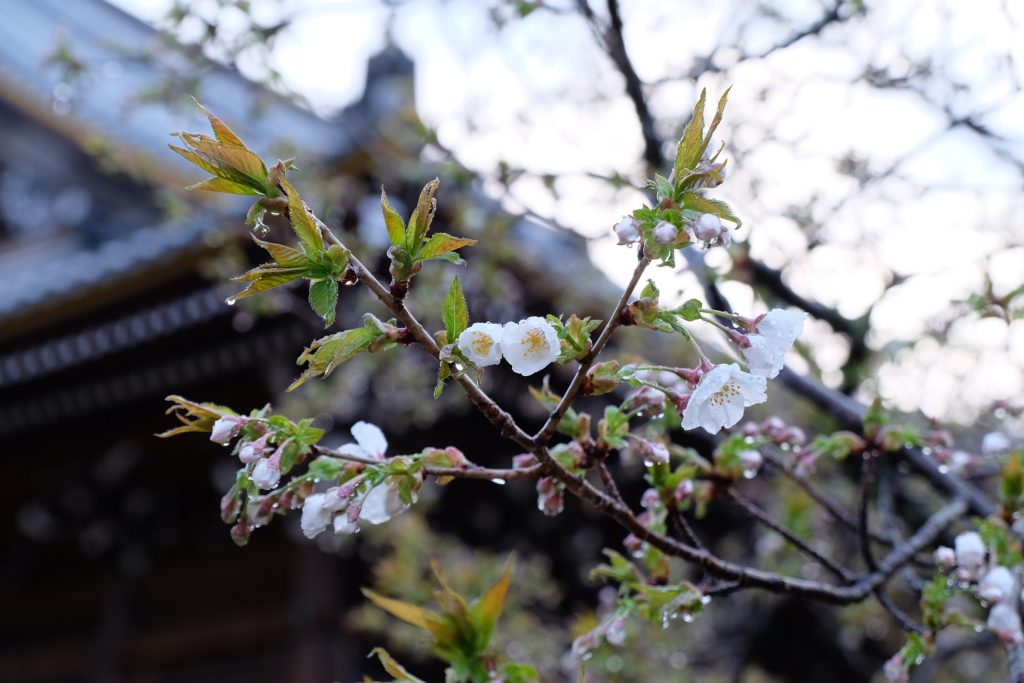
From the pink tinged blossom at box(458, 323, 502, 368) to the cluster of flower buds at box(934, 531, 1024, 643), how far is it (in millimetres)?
843

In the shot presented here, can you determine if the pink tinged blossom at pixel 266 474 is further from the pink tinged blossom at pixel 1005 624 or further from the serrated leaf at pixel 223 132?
the pink tinged blossom at pixel 1005 624

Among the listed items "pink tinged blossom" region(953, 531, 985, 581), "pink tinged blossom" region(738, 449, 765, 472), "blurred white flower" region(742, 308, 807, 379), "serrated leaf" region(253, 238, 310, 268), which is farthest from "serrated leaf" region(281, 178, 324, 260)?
"pink tinged blossom" region(953, 531, 985, 581)

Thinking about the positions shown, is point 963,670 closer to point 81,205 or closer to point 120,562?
point 120,562

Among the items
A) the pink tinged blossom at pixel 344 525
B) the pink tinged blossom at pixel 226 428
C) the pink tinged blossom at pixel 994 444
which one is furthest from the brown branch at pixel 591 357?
the pink tinged blossom at pixel 994 444

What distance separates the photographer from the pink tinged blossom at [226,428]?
3.37ft

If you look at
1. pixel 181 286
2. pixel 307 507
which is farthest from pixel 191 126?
pixel 307 507

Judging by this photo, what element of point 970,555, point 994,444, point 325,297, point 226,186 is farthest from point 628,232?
point 994,444

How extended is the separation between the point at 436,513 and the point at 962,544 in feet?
13.2

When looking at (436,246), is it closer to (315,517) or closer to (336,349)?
(336,349)

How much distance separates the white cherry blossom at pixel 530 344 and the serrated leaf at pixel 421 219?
13cm

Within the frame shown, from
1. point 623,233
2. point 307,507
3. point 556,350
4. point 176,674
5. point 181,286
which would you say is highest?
point 623,233

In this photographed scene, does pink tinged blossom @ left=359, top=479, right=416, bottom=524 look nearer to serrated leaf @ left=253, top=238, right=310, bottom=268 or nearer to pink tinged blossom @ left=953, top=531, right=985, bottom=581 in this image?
serrated leaf @ left=253, top=238, right=310, bottom=268

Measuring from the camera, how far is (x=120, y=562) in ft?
17.8

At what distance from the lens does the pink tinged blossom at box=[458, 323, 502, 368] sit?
959 millimetres
